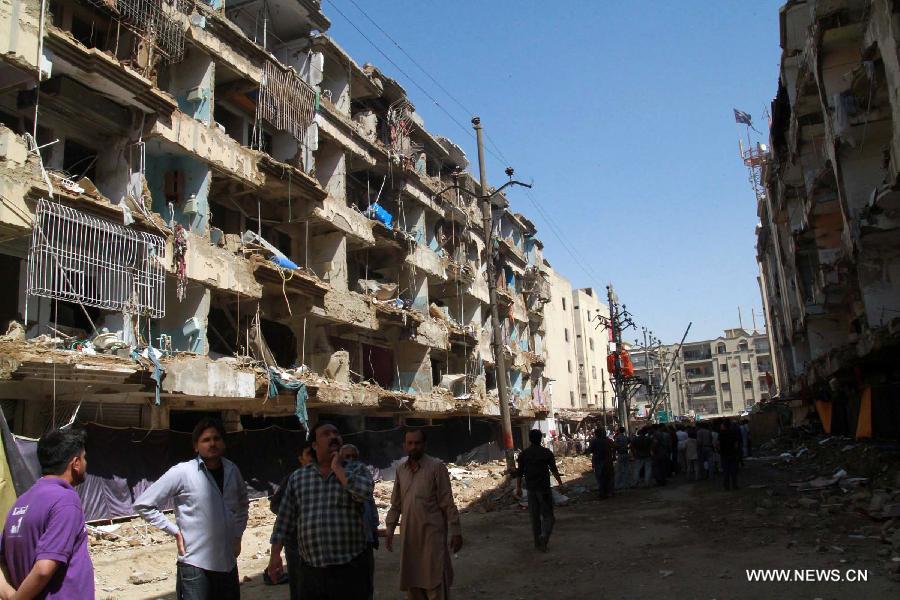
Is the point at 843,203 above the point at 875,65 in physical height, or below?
below

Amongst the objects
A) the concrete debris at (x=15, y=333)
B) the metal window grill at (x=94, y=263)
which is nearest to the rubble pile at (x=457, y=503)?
the concrete debris at (x=15, y=333)

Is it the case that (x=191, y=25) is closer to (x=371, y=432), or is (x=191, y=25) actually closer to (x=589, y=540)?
(x=371, y=432)

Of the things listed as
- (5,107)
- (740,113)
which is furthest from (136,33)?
(740,113)

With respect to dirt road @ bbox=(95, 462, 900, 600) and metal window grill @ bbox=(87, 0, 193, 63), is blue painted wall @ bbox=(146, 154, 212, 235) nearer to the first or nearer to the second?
A: metal window grill @ bbox=(87, 0, 193, 63)

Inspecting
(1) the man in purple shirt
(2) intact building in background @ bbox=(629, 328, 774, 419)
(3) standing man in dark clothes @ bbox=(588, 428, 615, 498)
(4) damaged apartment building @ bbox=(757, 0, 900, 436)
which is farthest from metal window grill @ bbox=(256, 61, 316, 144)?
(2) intact building in background @ bbox=(629, 328, 774, 419)

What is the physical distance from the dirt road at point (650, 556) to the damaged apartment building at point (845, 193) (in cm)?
502

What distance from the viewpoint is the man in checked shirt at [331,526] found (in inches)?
173

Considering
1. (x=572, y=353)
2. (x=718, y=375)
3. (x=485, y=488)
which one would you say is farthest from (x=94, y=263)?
(x=718, y=375)

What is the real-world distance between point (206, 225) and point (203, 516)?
14.0 metres

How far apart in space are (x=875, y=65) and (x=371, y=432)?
1768 cm

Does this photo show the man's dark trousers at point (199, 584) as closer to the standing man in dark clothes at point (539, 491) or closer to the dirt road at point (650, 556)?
the dirt road at point (650, 556)

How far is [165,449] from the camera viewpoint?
49.4 feet

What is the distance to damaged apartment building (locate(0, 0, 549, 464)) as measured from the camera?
12781 mm

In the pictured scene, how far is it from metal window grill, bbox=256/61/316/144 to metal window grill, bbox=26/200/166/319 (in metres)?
6.74
